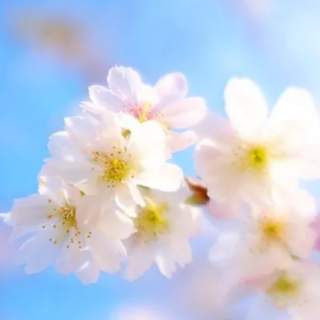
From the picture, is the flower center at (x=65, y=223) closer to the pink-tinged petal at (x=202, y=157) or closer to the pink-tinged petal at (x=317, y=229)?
the pink-tinged petal at (x=202, y=157)

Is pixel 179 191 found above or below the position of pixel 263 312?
above

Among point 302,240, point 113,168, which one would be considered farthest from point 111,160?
point 302,240

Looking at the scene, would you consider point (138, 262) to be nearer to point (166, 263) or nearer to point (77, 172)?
point (166, 263)

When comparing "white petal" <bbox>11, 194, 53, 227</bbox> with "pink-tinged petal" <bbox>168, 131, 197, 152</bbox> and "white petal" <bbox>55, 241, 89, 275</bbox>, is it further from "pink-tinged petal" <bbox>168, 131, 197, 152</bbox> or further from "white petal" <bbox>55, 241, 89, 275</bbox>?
"pink-tinged petal" <bbox>168, 131, 197, 152</bbox>

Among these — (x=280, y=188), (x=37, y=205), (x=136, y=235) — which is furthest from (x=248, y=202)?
(x=37, y=205)

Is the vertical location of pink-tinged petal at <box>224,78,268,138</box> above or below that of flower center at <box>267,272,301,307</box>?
above

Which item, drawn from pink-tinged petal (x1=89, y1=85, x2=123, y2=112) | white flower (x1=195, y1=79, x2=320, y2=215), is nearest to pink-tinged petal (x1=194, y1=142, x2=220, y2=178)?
white flower (x1=195, y1=79, x2=320, y2=215)

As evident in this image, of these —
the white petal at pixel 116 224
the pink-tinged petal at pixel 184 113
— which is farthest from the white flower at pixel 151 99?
the white petal at pixel 116 224

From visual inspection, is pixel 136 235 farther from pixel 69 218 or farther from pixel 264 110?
pixel 264 110
